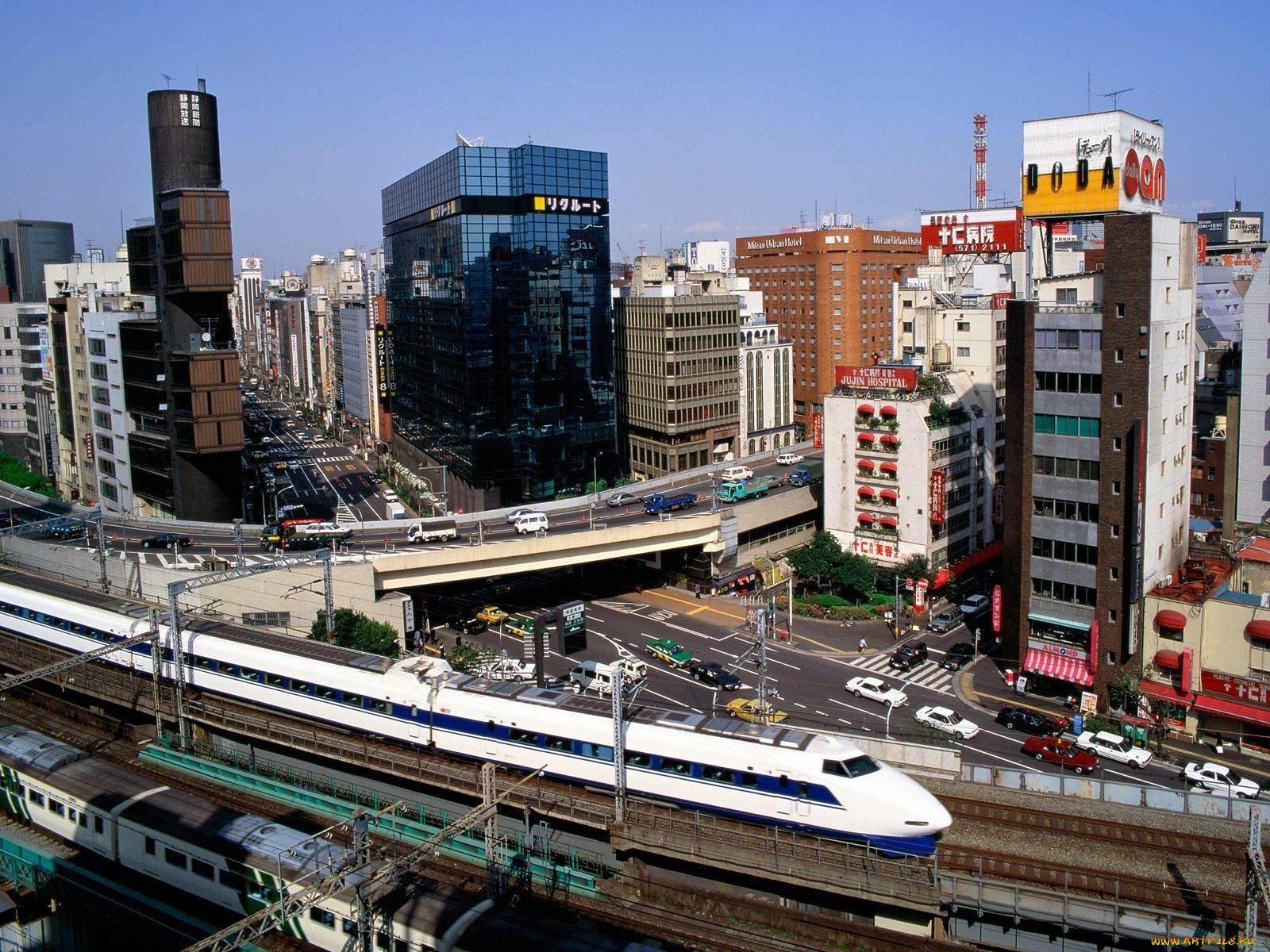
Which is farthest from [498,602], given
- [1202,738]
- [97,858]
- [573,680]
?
[1202,738]

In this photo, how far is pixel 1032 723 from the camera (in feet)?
148

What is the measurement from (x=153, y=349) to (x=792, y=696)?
49.0 meters

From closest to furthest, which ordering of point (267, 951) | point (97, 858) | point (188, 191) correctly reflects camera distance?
point (267, 951) < point (97, 858) < point (188, 191)

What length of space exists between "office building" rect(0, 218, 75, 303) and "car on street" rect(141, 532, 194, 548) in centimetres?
15824

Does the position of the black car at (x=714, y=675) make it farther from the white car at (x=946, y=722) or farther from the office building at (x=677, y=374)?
the office building at (x=677, y=374)

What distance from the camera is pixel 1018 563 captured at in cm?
5084

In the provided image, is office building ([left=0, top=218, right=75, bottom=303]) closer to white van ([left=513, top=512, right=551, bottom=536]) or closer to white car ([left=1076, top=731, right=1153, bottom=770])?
white van ([left=513, top=512, right=551, bottom=536])

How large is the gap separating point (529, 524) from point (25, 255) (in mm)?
178122

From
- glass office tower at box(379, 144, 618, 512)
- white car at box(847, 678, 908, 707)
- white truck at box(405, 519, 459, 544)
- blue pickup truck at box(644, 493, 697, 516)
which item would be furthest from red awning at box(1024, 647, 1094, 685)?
glass office tower at box(379, 144, 618, 512)

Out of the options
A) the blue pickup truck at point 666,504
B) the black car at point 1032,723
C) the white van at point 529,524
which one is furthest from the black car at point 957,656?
the white van at point 529,524

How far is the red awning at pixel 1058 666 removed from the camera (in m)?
47.9

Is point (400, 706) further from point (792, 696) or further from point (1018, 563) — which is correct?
point (1018, 563)

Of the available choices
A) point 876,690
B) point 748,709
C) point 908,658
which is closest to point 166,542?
point 748,709

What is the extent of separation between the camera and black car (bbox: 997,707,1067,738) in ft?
148
